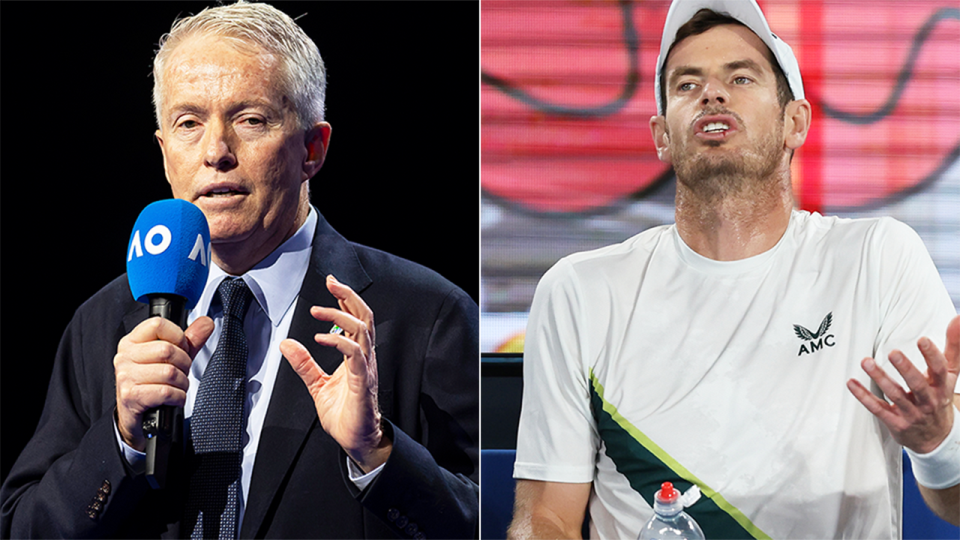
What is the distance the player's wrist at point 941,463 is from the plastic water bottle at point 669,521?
55 centimetres

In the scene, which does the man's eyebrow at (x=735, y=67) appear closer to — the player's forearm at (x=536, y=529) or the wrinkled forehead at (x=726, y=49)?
the wrinkled forehead at (x=726, y=49)

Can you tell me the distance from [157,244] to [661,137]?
1313 millimetres

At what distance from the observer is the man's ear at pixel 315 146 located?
2518 mm

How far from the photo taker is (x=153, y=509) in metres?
2.31

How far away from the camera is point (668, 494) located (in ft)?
6.93

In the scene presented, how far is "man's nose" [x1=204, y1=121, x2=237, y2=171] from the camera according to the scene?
7.70ft

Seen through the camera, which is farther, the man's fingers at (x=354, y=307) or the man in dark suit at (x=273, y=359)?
the man in dark suit at (x=273, y=359)

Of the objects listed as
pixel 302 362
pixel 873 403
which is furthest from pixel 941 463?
pixel 302 362

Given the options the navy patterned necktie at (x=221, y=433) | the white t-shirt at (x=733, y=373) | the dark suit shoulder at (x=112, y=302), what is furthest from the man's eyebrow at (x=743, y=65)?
the dark suit shoulder at (x=112, y=302)

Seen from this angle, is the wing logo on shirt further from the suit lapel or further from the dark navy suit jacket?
the suit lapel

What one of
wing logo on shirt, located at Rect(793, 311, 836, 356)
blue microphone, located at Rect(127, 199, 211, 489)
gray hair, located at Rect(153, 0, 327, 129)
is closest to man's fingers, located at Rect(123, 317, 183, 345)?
blue microphone, located at Rect(127, 199, 211, 489)

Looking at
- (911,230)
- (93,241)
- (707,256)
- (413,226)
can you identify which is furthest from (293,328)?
(911,230)

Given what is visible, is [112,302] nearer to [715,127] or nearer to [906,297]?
[715,127]

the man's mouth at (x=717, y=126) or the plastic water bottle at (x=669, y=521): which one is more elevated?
the man's mouth at (x=717, y=126)
